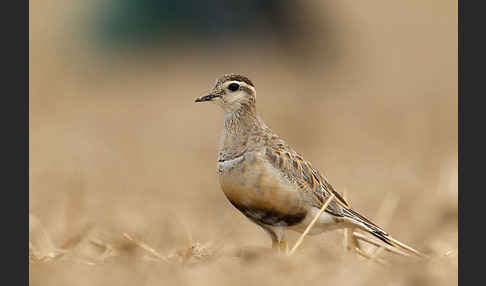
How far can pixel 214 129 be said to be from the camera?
1224cm

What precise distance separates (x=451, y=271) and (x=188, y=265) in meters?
1.63

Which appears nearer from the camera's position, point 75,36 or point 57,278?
point 57,278

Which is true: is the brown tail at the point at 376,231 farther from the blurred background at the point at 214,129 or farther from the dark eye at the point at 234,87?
the dark eye at the point at 234,87

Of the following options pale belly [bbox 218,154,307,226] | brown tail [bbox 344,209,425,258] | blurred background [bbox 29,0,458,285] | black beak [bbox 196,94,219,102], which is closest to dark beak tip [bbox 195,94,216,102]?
black beak [bbox 196,94,219,102]

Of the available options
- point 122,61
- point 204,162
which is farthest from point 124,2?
point 204,162

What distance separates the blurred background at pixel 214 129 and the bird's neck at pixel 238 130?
28.0 inches

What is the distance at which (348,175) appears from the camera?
9727 mm

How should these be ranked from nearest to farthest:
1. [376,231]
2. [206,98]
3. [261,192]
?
1. [261,192]
2. [376,231]
3. [206,98]

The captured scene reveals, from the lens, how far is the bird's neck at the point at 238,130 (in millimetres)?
5258

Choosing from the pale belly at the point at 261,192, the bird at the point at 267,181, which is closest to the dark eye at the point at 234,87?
the bird at the point at 267,181

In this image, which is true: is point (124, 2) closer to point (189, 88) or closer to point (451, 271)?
point (189, 88)

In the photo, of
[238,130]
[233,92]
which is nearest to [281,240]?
[238,130]

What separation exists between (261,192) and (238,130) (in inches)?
23.3

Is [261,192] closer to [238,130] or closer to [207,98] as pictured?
[238,130]
